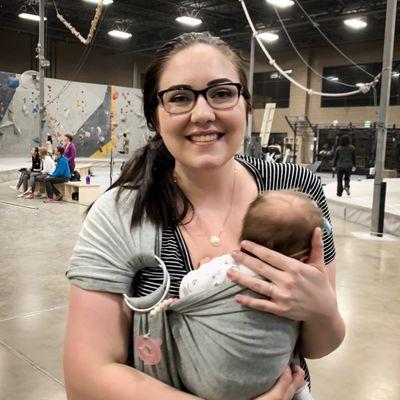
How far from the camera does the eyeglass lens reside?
961mm

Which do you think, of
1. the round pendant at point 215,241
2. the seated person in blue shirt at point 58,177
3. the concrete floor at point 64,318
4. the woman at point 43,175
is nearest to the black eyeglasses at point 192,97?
the round pendant at point 215,241

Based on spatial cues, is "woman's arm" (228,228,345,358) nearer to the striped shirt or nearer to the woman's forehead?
the striped shirt

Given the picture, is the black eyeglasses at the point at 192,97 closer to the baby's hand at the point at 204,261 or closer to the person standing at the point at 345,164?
the baby's hand at the point at 204,261

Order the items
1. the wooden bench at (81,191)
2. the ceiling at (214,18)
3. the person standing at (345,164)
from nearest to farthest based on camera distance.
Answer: the wooden bench at (81,191), the person standing at (345,164), the ceiling at (214,18)

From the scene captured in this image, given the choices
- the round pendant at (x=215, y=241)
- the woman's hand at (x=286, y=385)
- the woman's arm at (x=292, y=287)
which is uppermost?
the round pendant at (x=215, y=241)

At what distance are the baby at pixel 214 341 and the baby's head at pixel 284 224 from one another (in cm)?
9

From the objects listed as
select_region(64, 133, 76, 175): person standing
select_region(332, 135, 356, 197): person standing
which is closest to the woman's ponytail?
select_region(332, 135, 356, 197): person standing

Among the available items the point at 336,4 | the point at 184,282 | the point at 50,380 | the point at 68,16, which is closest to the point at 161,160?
the point at 184,282

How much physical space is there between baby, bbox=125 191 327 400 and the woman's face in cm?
24

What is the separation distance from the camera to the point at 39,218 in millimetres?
6906

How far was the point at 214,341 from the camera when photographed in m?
0.86

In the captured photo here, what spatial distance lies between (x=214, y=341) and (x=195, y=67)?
0.54 metres

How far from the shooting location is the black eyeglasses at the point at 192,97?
0.96 meters

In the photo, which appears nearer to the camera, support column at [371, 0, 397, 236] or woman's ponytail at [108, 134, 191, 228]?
woman's ponytail at [108, 134, 191, 228]
